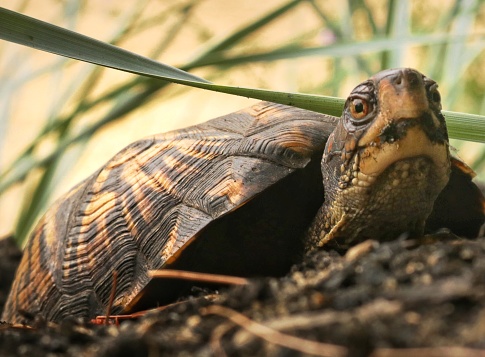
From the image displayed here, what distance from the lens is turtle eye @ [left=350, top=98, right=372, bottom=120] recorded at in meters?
0.98

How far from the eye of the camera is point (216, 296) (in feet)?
3.10

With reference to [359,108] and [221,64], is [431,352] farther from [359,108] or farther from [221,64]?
[221,64]

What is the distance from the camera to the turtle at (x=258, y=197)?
96 cm

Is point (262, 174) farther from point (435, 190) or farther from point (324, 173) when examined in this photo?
point (435, 190)

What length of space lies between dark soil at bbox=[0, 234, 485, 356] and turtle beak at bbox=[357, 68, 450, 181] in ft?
0.59

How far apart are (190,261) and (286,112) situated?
1.27 feet

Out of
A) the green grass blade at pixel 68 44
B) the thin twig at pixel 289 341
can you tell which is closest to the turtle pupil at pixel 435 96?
the green grass blade at pixel 68 44

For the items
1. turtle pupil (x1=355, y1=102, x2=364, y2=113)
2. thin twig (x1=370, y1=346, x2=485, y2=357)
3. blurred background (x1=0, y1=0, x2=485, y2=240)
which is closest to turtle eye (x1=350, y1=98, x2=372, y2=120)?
turtle pupil (x1=355, y1=102, x2=364, y2=113)

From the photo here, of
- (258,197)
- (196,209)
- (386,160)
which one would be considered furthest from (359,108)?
(196,209)

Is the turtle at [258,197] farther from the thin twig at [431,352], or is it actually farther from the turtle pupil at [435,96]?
the thin twig at [431,352]

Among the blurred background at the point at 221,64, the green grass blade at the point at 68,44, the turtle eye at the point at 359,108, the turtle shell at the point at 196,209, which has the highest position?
the blurred background at the point at 221,64

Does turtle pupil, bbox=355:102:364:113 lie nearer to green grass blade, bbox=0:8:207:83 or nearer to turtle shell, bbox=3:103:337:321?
turtle shell, bbox=3:103:337:321

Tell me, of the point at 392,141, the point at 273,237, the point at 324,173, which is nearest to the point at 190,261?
the point at 273,237

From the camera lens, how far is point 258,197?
1099mm
